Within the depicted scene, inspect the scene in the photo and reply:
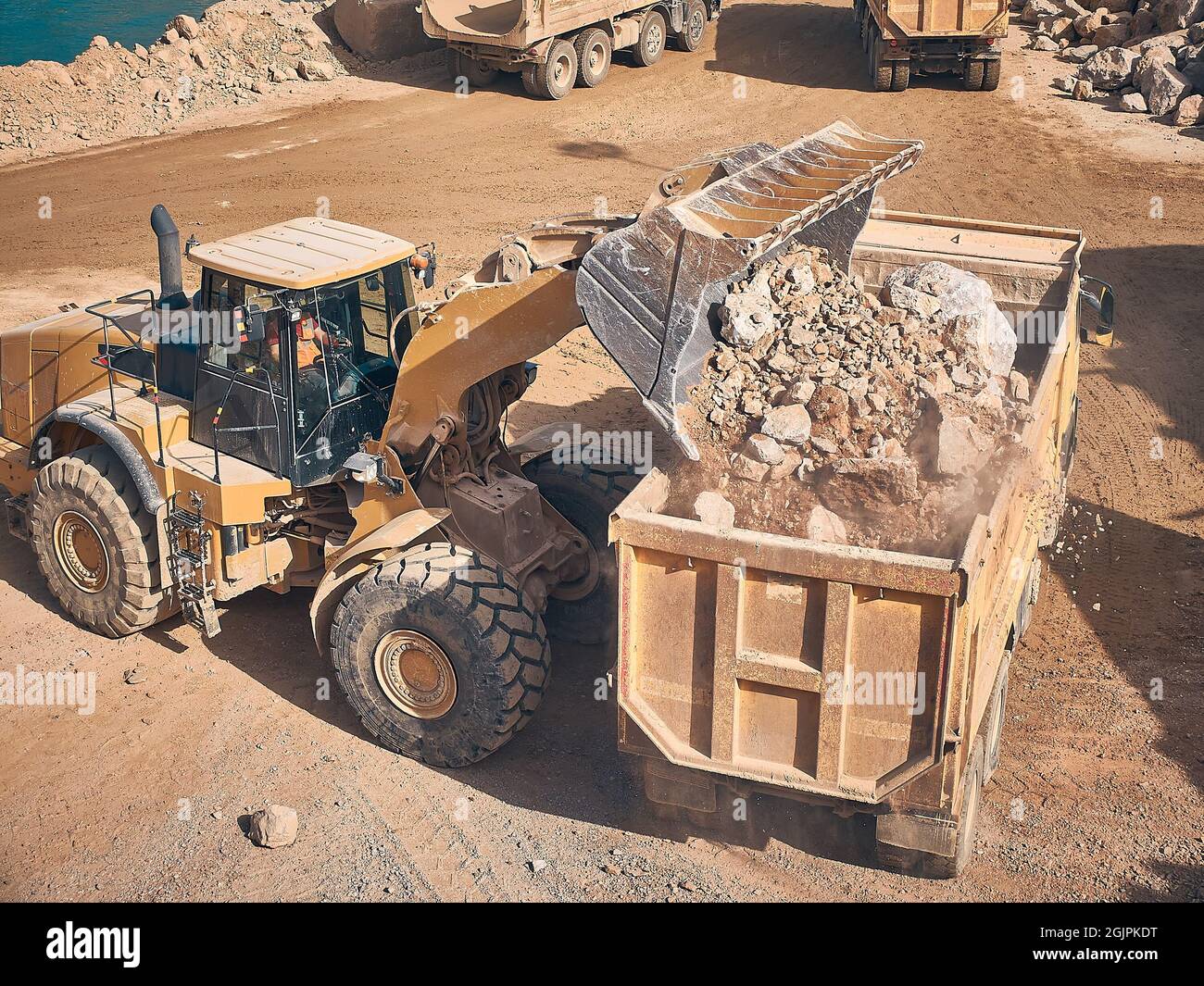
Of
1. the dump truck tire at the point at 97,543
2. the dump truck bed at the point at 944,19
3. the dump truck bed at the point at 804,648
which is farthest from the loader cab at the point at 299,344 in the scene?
the dump truck bed at the point at 944,19

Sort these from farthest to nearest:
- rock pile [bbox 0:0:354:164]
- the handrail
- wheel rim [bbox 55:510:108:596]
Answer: rock pile [bbox 0:0:354:164]
wheel rim [bbox 55:510:108:596]
the handrail

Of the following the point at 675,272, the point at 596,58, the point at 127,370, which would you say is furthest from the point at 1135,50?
the point at 127,370

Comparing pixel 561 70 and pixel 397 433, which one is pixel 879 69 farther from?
pixel 397 433

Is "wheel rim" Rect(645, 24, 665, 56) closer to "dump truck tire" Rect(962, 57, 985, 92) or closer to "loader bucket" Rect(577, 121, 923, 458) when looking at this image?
"dump truck tire" Rect(962, 57, 985, 92)

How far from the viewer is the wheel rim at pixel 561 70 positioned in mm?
19781

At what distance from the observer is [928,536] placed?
5.87 metres

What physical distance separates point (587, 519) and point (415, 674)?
4.99 ft

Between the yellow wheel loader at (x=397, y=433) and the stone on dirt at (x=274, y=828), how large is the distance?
2.39 ft

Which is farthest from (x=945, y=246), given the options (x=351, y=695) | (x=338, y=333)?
(x=351, y=695)

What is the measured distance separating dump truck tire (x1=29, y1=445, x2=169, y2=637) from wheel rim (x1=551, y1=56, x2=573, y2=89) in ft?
44.3

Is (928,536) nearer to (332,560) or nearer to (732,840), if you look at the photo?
(732,840)

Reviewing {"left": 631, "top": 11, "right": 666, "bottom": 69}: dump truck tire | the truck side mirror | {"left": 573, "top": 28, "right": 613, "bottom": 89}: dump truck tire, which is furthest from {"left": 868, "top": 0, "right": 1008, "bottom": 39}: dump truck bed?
the truck side mirror

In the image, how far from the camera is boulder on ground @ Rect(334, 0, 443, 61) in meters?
21.5

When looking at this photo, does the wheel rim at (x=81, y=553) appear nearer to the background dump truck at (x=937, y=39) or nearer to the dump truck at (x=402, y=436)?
the dump truck at (x=402, y=436)
